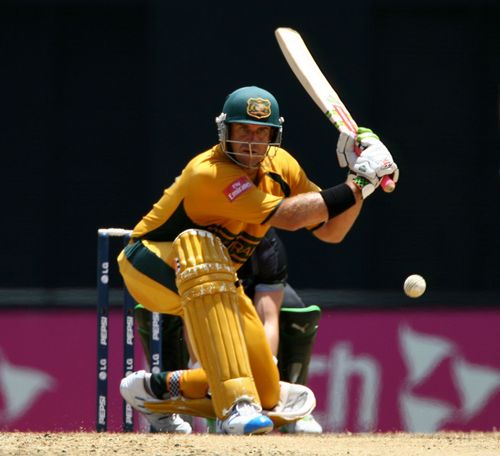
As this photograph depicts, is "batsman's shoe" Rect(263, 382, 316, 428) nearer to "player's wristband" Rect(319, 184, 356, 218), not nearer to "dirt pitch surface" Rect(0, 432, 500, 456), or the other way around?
"dirt pitch surface" Rect(0, 432, 500, 456)

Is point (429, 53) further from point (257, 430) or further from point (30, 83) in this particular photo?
point (257, 430)

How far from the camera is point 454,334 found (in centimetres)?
865

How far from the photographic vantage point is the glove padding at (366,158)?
600 centimetres

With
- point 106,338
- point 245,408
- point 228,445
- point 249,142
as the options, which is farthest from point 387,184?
point 106,338

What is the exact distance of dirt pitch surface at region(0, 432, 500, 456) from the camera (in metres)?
5.37

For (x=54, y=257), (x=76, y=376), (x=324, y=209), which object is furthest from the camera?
(x=54, y=257)

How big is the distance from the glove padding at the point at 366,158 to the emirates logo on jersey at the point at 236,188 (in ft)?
1.18

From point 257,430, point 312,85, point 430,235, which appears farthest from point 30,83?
point 257,430

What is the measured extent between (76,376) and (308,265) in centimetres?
130

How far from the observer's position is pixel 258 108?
618cm

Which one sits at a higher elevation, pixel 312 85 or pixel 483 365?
pixel 312 85

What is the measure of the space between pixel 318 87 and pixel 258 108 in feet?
1.18

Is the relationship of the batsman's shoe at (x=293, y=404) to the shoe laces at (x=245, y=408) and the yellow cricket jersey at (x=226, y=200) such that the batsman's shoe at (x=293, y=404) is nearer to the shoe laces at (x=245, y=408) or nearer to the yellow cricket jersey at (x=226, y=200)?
the shoe laces at (x=245, y=408)

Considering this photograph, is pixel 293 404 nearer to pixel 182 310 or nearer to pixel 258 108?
pixel 182 310
